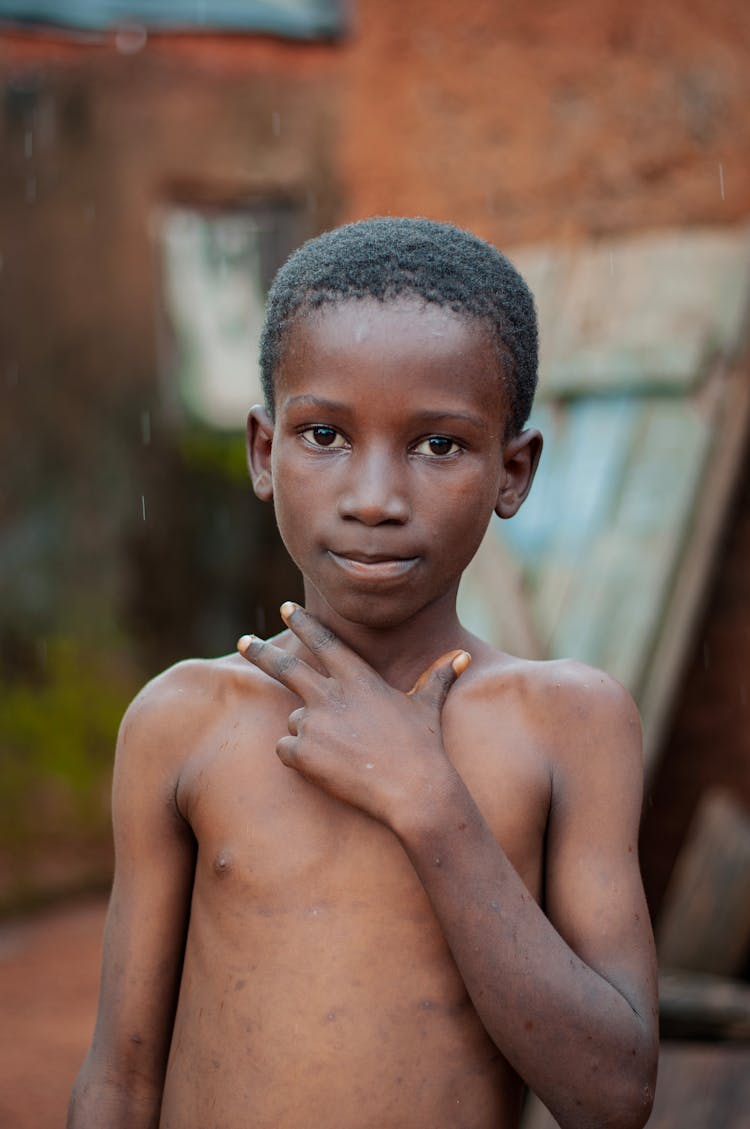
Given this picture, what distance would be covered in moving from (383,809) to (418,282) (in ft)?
2.04

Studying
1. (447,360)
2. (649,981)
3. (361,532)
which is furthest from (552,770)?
(447,360)

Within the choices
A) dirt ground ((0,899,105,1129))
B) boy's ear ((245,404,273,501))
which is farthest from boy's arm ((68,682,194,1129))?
dirt ground ((0,899,105,1129))

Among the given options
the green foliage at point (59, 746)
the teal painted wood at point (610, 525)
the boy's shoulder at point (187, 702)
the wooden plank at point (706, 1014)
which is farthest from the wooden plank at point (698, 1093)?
the green foliage at point (59, 746)

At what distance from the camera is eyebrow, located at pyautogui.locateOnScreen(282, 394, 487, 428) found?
1621 millimetres

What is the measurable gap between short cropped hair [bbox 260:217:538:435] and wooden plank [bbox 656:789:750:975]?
2770 mm

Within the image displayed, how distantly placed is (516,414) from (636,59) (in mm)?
3899

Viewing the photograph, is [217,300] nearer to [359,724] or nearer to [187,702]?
[187,702]

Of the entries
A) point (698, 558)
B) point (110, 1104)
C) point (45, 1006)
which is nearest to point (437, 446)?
point (110, 1104)

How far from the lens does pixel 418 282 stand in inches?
65.4

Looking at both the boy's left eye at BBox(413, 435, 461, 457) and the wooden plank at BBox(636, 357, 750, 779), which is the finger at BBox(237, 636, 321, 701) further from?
the wooden plank at BBox(636, 357, 750, 779)

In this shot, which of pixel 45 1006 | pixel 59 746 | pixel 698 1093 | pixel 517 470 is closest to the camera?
pixel 517 470

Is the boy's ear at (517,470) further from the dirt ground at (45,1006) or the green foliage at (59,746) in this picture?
the green foliage at (59,746)

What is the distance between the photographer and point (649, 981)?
170cm

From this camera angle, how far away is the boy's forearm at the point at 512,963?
1581 mm
